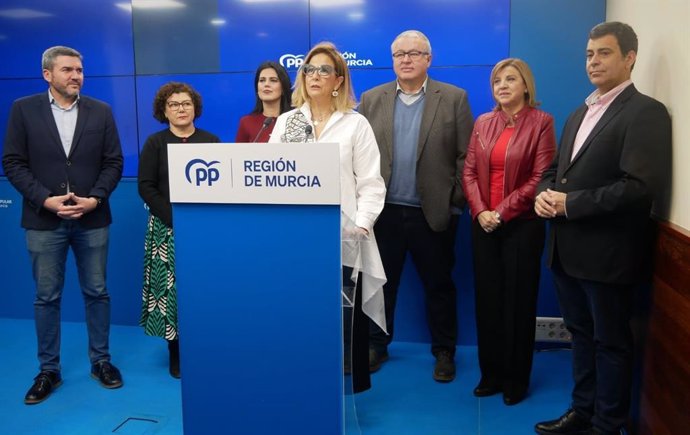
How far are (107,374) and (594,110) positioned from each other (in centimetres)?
291

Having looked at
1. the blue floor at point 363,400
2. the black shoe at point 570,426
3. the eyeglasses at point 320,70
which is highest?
the eyeglasses at point 320,70

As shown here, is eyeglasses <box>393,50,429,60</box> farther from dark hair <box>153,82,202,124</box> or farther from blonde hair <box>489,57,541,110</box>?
dark hair <box>153,82,202,124</box>

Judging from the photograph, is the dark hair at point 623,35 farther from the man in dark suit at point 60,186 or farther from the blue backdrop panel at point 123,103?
the blue backdrop panel at point 123,103

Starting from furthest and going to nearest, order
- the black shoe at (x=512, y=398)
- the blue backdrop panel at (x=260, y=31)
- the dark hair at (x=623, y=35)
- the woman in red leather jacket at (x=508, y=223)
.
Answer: the blue backdrop panel at (x=260, y=31) → the black shoe at (x=512, y=398) → the woman in red leather jacket at (x=508, y=223) → the dark hair at (x=623, y=35)

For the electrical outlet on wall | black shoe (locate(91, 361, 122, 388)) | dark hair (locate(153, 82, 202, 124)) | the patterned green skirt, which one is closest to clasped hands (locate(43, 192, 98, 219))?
the patterned green skirt

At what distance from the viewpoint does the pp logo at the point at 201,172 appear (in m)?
1.89

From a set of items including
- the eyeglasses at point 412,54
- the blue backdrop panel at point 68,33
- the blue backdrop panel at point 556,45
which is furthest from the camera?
the blue backdrop panel at point 68,33

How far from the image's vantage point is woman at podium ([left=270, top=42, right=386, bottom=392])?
2.39m

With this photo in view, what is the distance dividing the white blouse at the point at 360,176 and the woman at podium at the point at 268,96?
878 millimetres

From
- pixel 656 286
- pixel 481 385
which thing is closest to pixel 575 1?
pixel 656 286

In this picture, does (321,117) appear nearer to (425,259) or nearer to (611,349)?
(425,259)

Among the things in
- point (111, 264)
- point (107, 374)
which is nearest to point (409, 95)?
point (107, 374)

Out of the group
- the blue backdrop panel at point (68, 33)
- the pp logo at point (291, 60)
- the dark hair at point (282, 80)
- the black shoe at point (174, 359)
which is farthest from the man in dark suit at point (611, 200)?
the blue backdrop panel at point (68, 33)

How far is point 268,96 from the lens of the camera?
3.36 metres
